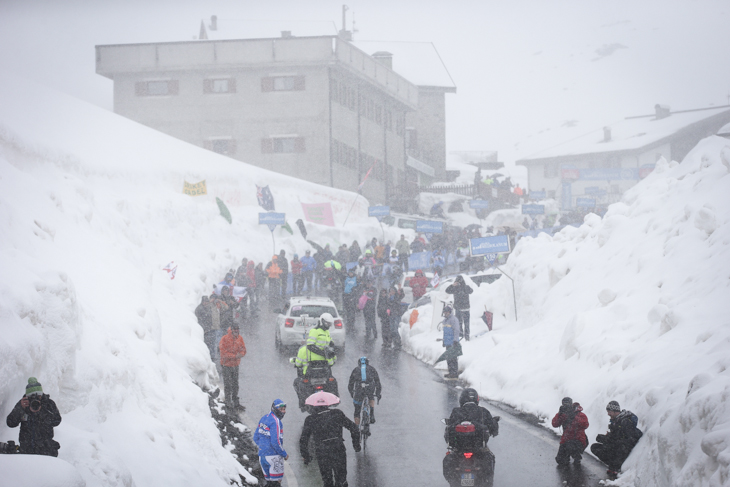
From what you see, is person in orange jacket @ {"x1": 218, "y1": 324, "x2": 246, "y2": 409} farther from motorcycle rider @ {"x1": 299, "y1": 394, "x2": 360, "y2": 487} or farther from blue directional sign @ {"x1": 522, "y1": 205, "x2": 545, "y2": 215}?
blue directional sign @ {"x1": 522, "y1": 205, "x2": 545, "y2": 215}

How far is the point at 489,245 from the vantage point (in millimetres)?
20922

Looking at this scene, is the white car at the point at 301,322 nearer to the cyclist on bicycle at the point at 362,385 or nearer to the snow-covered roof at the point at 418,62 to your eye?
the cyclist on bicycle at the point at 362,385

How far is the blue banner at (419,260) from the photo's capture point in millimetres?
29781

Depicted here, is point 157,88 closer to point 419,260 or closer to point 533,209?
point 419,260

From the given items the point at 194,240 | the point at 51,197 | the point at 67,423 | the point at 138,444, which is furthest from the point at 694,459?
the point at 194,240

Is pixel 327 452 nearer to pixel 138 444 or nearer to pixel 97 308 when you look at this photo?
pixel 138 444

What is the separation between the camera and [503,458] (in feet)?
34.4

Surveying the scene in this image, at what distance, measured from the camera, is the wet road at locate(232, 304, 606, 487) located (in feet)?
31.8

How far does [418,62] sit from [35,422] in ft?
208

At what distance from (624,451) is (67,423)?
6.86 m

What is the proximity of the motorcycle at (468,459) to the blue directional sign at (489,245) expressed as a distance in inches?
493

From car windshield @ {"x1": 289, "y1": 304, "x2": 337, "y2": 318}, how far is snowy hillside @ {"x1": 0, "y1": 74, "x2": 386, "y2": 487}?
3.03 meters

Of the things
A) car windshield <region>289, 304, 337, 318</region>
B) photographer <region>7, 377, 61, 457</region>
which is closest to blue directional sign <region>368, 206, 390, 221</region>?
car windshield <region>289, 304, 337, 318</region>

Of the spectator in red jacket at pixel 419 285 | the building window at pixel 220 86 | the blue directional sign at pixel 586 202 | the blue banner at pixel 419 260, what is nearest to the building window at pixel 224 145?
the building window at pixel 220 86
